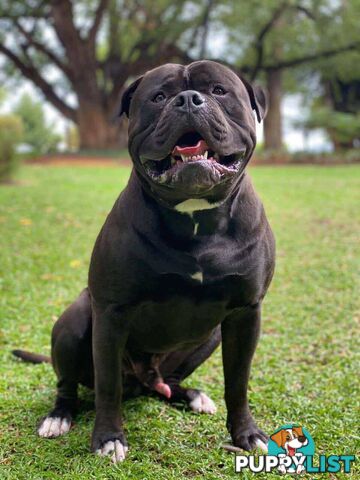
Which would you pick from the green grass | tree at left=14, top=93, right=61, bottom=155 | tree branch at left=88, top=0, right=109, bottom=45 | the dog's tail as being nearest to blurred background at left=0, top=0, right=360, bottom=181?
tree branch at left=88, top=0, right=109, bottom=45

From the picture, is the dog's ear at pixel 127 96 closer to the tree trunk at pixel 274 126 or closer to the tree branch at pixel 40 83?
the tree trunk at pixel 274 126

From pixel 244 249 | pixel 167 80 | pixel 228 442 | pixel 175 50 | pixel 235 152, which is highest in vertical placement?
pixel 175 50

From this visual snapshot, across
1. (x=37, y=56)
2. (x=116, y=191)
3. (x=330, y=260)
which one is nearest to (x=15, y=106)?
(x=37, y=56)

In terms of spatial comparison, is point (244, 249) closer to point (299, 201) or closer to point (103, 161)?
point (299, 201)

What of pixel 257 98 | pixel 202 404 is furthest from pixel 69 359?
pixel 257 98

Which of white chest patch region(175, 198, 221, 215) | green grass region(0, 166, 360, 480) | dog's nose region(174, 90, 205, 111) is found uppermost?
dog's nose region(174, 90, 205, 111)

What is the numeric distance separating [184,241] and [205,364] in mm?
1694

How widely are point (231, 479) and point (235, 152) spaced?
1359mm

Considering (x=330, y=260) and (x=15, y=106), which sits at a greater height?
(x=15, y=106)

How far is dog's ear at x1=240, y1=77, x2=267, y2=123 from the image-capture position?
2.71 m

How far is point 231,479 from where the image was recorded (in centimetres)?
253

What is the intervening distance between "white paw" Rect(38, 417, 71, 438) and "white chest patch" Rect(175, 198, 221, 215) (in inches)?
49.5

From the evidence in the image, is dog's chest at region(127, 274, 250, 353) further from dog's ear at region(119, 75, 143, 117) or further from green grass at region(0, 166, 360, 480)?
dog's ear at region(119, 75, 143, 117)
